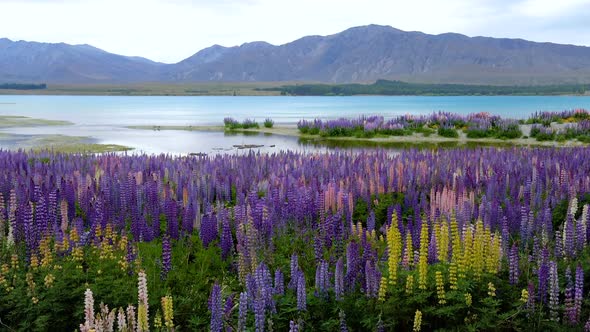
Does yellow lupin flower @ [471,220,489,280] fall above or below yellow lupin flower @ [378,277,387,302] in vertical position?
above

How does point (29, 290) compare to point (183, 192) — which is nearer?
point (29, 290)

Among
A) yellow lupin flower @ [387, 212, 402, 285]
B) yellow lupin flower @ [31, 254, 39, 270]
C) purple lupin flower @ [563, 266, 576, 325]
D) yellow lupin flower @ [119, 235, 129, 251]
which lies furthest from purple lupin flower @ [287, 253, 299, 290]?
yellow lupin flower @ [31, 254, 39, 270]

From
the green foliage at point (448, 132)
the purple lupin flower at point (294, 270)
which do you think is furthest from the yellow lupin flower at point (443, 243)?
the green foliage at point (448, 132)

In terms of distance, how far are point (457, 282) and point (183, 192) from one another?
577cm

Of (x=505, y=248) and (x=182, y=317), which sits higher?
(x=505, y=248)

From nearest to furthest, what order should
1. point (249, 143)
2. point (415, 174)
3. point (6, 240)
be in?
point (6, 240), point (415, 174), point (249, 143)

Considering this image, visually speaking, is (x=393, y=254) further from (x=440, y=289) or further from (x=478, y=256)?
(x=478, y=256)

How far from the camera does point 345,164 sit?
15.3 metres

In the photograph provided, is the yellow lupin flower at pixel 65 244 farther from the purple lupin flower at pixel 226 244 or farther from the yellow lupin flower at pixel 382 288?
the yellow lupin flower at pixel 382 288

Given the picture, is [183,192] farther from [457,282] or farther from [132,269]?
[457,282]

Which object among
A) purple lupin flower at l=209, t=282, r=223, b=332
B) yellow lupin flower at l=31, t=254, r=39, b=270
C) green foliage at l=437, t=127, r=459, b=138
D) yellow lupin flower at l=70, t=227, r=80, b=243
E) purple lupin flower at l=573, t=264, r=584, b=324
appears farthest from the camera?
green foliage at l=437, t=127, r=459, b=138

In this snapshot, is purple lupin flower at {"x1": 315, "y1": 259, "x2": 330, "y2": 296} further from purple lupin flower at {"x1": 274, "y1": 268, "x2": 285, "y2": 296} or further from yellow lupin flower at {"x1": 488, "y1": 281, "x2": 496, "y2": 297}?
yellow lupin flower at {"x1": 488, "y1": 281, "x2": 496, "y2": 297}

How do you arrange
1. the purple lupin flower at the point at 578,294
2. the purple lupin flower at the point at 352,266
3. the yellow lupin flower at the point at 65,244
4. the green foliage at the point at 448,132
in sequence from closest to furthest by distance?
the purple lupin flower at the point at 578,294 < the purple lupin flower at the point at 352,266 < the yellow lupin flower at the point at 65,244 < the green foliage at the point at 448,132

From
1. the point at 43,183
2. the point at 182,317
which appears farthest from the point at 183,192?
the point at 182,317
